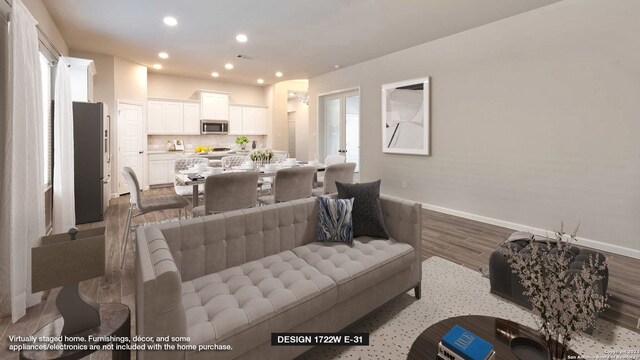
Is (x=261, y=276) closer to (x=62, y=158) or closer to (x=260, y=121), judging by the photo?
(x=62, y=158)

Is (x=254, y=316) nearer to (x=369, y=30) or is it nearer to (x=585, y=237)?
(x=585, y=237)

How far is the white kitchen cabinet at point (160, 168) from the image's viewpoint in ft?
25.0

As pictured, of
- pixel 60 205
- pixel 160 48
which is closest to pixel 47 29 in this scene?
pixel 160 48

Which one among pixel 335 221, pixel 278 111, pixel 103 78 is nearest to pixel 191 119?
pixel 103 78

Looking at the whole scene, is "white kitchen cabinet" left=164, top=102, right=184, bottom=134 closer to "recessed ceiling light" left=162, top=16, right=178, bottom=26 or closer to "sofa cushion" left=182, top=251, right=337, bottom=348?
"recessed ceiling light" left=162, top=16, right=178, bottom=26

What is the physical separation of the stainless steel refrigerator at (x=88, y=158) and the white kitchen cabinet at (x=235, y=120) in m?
4.32

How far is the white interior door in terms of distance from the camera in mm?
6719

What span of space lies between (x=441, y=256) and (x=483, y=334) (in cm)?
196

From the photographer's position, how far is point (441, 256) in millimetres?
3270

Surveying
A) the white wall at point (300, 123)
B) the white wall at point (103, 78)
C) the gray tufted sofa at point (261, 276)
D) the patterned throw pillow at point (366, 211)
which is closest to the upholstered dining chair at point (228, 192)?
the gray tufted sofa at point (261, 276)

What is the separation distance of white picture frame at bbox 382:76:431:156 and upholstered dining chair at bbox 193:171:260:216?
3207mm

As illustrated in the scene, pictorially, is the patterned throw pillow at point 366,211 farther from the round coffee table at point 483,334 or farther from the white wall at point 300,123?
the white wall at point 300,123

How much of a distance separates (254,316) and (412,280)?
1.37 meters

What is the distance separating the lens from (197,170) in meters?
3.91
